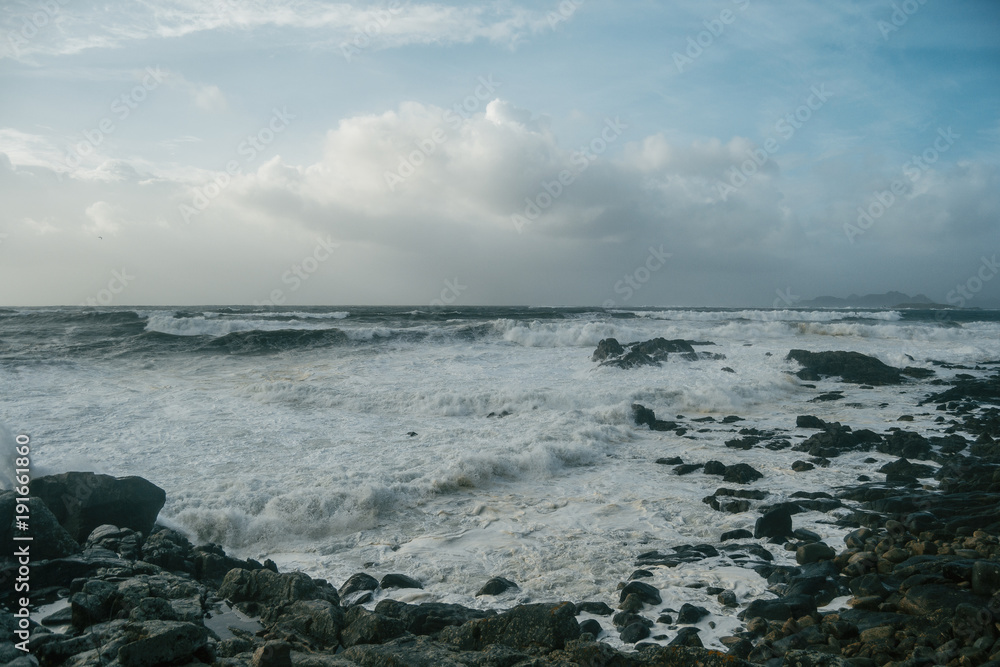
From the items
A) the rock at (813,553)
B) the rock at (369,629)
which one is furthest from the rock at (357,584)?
the rock at (813,553)

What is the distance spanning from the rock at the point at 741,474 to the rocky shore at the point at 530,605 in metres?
1.13

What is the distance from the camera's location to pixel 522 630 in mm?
4191

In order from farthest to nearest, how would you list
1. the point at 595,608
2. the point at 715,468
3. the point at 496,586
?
the point at 715,468, the point at 496,586, the point at 595,608

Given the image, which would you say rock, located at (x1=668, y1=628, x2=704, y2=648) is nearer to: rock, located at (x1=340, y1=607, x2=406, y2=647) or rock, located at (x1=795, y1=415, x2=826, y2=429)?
rock, located at (x1=340, y1=607, x2=406, y2=647)

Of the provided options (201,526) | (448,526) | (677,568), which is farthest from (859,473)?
(201,526)

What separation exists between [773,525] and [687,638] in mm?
2783

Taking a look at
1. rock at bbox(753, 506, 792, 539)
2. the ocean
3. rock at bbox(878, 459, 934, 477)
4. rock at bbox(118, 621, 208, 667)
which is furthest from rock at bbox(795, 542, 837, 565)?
rock at bbox(118, 621, 208, 667)

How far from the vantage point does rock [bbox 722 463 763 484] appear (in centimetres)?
873

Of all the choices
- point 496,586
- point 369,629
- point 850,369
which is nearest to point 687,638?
point 496,586

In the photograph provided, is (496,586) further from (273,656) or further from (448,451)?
(448,451)

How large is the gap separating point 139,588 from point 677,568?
4.90 meters

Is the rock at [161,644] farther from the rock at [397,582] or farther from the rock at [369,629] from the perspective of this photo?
the rock at [397,582]

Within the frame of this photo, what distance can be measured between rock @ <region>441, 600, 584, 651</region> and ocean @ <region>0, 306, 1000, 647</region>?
0.94m

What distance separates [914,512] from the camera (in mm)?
6789
